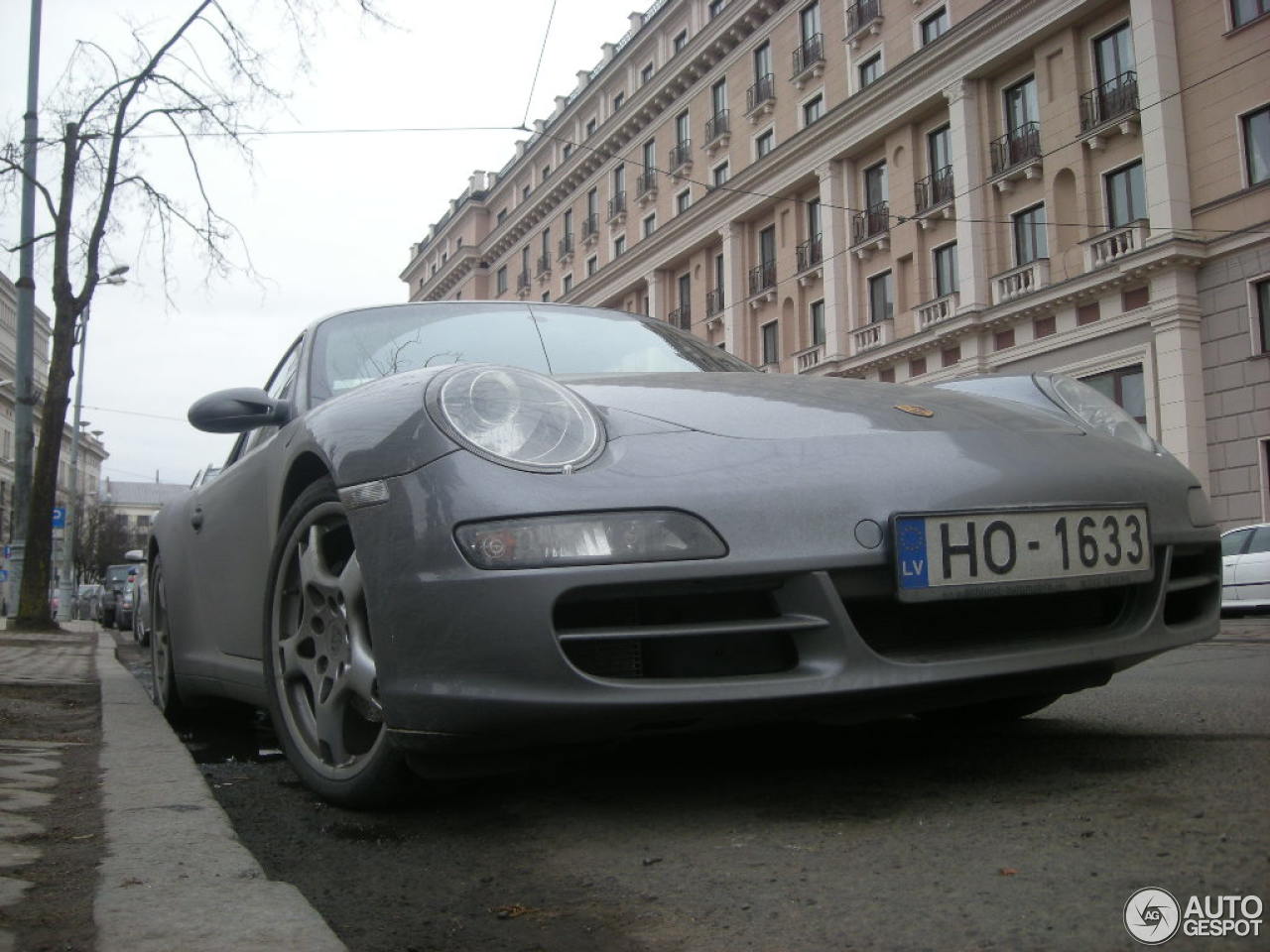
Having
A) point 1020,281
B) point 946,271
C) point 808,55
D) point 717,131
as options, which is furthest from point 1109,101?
point 717,131

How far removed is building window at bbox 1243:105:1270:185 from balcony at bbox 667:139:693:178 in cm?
1715

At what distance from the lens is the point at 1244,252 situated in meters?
17.7

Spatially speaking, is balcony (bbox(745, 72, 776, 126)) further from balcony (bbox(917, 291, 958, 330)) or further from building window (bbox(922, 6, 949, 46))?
balcony (bbox(917, 291, 958, 330))

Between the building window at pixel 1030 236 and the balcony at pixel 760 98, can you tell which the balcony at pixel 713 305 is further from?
the building window at pixel 1030 236

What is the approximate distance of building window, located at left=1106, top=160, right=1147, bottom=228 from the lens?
63.3ft

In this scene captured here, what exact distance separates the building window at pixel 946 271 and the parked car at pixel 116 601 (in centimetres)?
1612

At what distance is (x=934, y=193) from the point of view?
2350cm

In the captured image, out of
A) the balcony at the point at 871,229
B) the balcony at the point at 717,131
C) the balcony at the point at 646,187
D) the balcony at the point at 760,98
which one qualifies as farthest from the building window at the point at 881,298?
the balcony at the point at 646,187

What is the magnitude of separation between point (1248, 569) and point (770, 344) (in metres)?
17.3

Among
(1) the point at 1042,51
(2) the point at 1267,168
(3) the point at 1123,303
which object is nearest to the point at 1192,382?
(3) the point at 1123,303

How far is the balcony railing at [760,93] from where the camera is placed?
2900 centimetres

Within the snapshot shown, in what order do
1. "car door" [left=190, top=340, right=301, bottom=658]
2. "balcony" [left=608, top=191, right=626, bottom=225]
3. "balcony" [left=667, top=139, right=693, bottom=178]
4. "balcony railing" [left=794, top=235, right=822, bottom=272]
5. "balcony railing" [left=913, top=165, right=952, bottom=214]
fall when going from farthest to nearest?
"balcony" [left=608, top=191, right=626, bottom=225]
"balcony" [left=667, top=139, right=693, bottom=178]
"balcony railing" [left=794, top=235, right=822, bottom=272]
"balcony railing" [left=913, top=165, right=952, bottom=214]
"car door" [left=190, top=340, right=301, bottom=658]

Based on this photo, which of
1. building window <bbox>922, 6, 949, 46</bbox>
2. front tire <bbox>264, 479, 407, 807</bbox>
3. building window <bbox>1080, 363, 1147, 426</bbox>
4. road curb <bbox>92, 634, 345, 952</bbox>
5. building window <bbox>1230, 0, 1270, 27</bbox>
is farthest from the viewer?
building window <bbox>922, 6, 949, 46</bbox>

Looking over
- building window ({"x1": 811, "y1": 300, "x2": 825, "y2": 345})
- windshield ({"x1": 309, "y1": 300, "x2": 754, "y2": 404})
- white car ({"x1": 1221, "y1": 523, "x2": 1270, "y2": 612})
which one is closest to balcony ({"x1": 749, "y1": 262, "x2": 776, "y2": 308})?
building window ({"x1": 811, "y1": 300, "x2": 825, "y2": 345})
